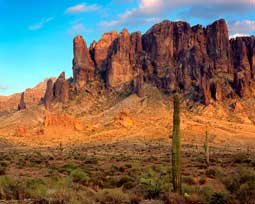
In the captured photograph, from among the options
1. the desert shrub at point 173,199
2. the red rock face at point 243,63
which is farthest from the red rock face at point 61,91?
the desert shrub at point 173,199

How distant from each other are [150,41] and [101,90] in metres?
31.2

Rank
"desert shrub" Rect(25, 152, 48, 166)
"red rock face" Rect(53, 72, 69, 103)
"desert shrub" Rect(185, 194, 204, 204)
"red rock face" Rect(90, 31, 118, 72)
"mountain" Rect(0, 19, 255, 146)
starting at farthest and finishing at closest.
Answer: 1. "red rock face" Rect(90, 31, 118, 72)
2. "red rock face" Rect(53, 72, 69, 103)
3. "mountain" Rect(0, 19, 255, 146)
4. "desert shrub" Rect(25, 152, 48, 166)
5. "desert shrub" Rect(185, 194, 204, 204)

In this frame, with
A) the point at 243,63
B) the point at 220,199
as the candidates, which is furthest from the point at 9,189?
the point at 243,63

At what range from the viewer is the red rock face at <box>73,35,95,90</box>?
16225cm

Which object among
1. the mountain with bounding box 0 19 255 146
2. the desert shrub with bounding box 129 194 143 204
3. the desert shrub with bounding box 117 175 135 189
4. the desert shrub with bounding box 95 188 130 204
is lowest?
the desert shrub with bounding box 117 175 135 189

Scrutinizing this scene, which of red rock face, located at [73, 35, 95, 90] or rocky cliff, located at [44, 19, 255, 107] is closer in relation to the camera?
rocky cliff, located at [44, 19, 255, 107]

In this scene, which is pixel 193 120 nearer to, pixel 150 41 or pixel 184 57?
pixel 184 57

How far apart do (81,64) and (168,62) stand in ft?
121

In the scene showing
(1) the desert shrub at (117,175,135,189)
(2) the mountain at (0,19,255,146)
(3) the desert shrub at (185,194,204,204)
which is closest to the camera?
(3) the desert shrub at (185,194,204,204)

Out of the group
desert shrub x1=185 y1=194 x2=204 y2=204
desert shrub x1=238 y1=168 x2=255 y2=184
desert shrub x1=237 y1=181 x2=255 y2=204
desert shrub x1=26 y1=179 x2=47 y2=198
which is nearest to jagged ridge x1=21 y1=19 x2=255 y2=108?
desert shrub x1=238 y1=168 x2=255 y2=184

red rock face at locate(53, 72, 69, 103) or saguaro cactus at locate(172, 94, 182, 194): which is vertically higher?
red rock face at locate(53, 72, 69, 103)

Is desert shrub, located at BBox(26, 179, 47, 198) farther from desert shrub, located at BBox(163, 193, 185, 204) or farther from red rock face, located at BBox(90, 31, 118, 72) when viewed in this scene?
red rock face, located at BBox(90, 31, 118, 72)

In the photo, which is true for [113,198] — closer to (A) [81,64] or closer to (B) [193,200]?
(B) [193,200]

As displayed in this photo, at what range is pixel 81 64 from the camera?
167 meters
